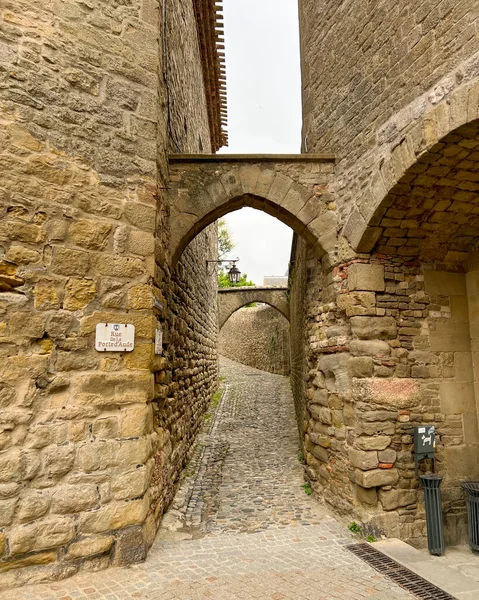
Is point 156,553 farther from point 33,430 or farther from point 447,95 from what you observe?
point 447,95

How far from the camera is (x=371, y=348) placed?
4129 mm

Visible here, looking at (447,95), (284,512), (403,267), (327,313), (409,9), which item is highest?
(409,9)

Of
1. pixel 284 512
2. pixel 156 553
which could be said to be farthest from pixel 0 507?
pixel 284 512

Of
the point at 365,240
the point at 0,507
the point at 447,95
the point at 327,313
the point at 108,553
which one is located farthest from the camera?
the point at 327,313

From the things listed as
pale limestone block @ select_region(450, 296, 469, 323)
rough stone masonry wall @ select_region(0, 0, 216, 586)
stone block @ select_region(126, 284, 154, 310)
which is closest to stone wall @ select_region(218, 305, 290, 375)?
pale limestone block @ select_region(450, 296, 469, 323)

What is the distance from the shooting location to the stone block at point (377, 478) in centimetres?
392

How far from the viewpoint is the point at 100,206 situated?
3.21m

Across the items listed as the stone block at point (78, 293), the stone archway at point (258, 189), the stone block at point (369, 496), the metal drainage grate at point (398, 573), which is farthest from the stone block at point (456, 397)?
the stone block at point (78, 293)

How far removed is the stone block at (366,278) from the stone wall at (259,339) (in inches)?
530

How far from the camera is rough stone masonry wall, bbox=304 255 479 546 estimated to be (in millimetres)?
3986

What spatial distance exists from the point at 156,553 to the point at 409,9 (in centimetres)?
499

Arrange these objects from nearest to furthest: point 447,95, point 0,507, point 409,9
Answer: point 0,507
point 447,95
point 409,9

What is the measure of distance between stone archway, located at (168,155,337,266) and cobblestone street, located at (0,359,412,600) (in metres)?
2.71

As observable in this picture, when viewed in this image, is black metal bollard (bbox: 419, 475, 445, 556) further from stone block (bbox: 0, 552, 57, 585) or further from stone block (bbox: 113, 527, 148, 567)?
stone block (bbox: 0, 552, 57, 585)
